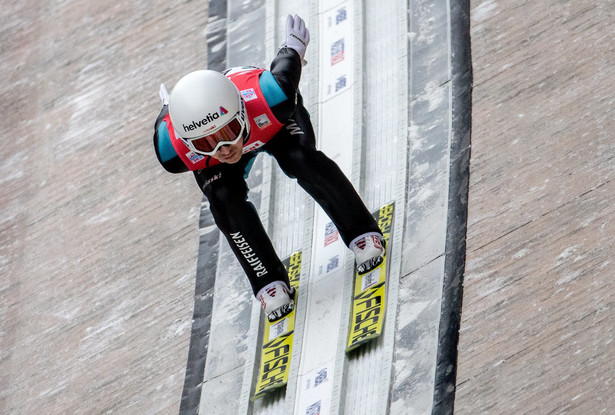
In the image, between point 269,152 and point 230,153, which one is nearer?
point 230,153

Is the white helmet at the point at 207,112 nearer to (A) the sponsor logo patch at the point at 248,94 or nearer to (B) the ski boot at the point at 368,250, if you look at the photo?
(A) the sponsor logo patch at the point at 248,94

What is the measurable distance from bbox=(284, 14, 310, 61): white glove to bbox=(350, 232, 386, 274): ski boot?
2.75 feet

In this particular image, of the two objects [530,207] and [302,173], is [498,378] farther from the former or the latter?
[302,173]

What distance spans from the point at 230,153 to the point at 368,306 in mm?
947

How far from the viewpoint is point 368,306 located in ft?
15.4

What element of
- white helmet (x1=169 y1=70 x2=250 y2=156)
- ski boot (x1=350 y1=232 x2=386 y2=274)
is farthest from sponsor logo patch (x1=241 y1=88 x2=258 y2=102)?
ski boot (x1=350 y1=232 x2=386 y2=274)

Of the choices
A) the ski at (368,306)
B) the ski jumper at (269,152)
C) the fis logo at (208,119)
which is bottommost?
the ski at (368,306)

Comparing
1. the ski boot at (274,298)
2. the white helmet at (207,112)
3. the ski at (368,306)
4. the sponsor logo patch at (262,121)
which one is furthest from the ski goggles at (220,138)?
the ski at (368,306)

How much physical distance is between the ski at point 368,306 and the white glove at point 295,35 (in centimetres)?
95

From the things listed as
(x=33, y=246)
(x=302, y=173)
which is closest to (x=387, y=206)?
(x=302, y=173)

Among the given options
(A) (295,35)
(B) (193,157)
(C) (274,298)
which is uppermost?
(A) (295,35)

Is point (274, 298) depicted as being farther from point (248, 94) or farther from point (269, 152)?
point (248, 94)

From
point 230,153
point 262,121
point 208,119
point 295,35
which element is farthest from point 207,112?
point 295,35

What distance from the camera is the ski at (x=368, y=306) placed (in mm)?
4574
